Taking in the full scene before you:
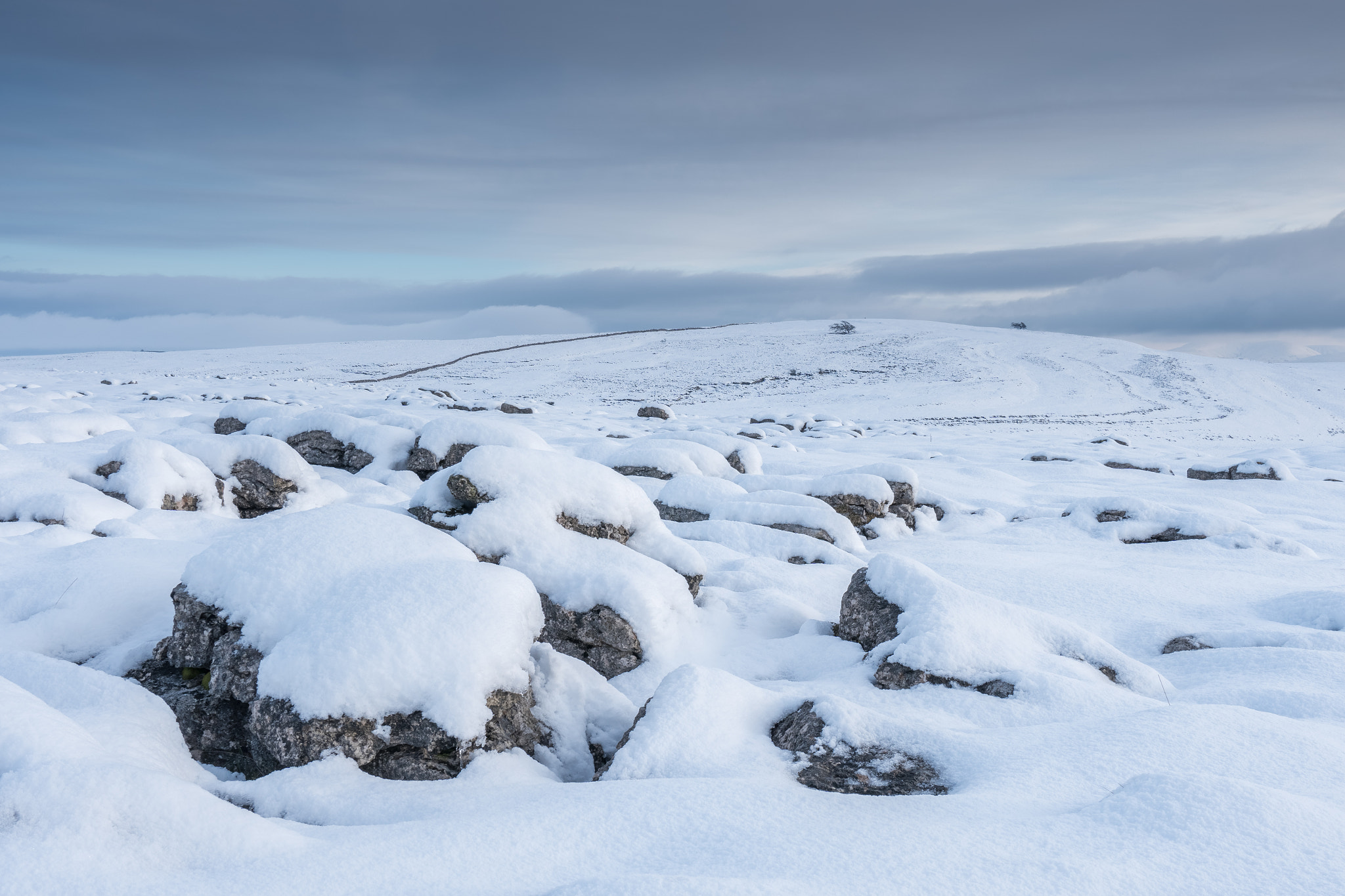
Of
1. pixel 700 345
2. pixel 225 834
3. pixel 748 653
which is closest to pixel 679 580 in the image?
pixel 748 653

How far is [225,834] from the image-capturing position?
310cm

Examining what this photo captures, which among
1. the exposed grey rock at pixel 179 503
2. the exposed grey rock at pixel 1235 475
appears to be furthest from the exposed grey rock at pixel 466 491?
the exposed grey rock at pixel 1235 475

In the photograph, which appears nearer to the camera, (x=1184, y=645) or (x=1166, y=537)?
(x=1184, y=645)

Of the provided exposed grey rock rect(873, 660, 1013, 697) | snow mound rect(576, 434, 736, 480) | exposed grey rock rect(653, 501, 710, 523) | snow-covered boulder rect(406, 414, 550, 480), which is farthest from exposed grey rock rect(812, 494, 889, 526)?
exposed grey rock rect(873, 660, 1013, 697)

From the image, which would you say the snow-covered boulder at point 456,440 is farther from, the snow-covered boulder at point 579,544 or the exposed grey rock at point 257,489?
the snow-covered boulder at point 579,544

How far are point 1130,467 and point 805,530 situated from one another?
12.3 metres

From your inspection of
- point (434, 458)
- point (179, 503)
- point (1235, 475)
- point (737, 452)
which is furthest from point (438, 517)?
point (1235, 475)

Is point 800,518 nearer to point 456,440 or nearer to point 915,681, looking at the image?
point 915,681

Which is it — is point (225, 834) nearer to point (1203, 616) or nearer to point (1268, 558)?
point (1203, 616)

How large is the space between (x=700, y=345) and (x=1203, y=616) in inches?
2307

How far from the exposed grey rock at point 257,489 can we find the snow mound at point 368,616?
207 inches

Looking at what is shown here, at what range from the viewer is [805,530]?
947 centimetres

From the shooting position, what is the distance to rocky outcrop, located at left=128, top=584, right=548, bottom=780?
410 cm

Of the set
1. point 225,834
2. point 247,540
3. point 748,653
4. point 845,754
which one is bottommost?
point 748,653
